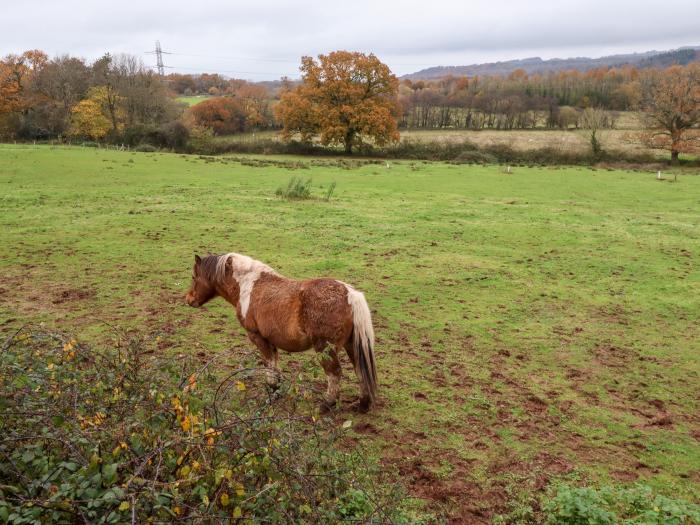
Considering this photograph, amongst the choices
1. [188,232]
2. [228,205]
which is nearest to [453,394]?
[188,232]

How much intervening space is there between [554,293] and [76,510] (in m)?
10.6

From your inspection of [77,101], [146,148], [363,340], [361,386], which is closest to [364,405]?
[361,386]

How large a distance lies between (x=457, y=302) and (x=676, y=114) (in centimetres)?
4383

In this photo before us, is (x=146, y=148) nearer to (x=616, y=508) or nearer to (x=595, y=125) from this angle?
(x=595, y=125)

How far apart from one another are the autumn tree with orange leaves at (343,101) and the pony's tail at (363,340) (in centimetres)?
3980

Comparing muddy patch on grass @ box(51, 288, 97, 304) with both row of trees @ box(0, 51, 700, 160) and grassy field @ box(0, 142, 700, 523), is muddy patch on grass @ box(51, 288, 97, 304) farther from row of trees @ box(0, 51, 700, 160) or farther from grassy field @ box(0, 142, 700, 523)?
row of trees @ box(0, 51, 700, 160)

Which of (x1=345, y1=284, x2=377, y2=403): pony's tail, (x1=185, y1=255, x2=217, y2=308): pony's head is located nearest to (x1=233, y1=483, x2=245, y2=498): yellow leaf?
(x1=345, y1=284, x2=377, y2=403): pony's tail

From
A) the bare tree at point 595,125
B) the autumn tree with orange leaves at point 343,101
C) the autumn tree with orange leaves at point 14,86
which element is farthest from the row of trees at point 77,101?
the bare tree at point 595,125

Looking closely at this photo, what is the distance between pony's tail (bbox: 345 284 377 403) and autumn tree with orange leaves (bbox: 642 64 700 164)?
153ft

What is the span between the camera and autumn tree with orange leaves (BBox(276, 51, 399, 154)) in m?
44.4

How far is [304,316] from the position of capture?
619 centimetres

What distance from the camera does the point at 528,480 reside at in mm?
5117

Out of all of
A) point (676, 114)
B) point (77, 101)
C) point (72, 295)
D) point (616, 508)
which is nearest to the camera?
point (616, 508)

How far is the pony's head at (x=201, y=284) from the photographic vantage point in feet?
24.3
